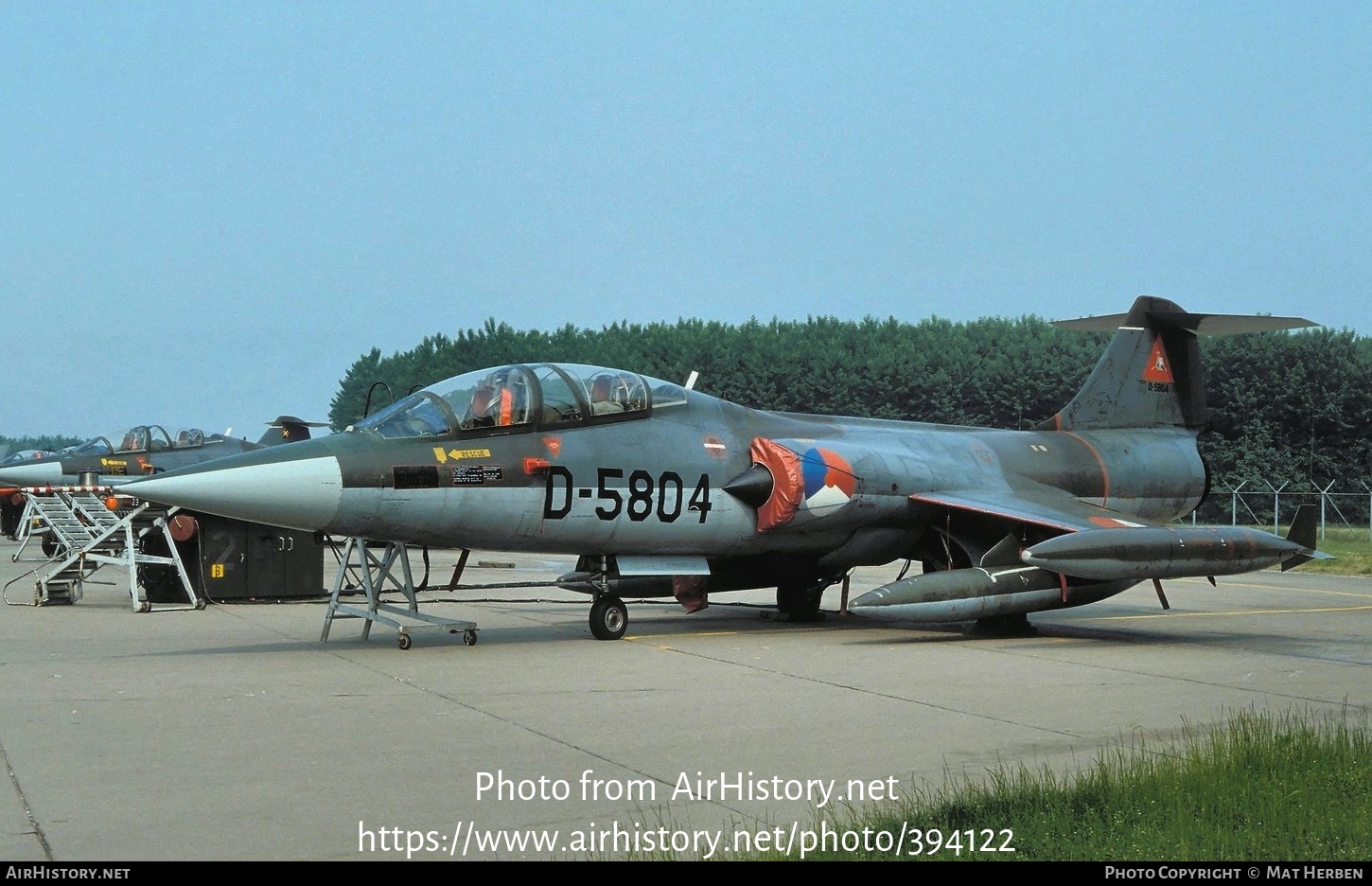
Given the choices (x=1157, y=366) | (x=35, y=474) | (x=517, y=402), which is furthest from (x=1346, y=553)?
(x=35, y=474)

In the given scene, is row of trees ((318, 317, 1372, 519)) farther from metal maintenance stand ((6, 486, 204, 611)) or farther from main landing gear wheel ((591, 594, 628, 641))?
main landing gear wheel ((591, 594, 628, 641))

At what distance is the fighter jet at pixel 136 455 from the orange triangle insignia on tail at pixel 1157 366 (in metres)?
14.8

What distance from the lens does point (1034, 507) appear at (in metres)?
13.5

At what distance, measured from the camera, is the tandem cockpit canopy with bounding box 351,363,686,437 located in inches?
442

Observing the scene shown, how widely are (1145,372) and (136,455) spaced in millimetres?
18637

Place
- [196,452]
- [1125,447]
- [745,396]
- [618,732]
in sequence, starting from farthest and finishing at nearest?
[745,396] → [196,452] → [1125,447] → [618,732]

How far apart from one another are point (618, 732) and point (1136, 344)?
1168 cm

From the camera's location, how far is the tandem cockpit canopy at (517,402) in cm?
1122

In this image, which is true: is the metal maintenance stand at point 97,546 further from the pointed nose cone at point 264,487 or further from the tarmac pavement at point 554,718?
the pointed nose cone at point 264,487

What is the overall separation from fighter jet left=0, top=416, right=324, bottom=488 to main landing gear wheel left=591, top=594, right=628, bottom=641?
13779mm

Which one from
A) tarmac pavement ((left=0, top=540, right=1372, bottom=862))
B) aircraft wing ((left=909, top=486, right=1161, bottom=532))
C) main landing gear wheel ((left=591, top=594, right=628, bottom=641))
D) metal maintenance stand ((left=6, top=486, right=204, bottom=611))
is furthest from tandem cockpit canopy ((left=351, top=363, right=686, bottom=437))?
metal maintenance stand ((left=6, top=486, right=204, bottom=611))

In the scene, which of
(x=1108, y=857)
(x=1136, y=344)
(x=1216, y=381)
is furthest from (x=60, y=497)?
(x=1216, y=381)

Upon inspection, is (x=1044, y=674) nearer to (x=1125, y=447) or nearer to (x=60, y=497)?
(x=1125, y=447)

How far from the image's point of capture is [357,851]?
16.6ft
